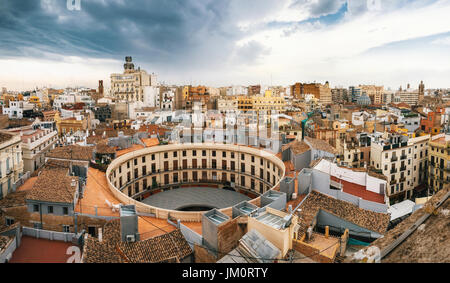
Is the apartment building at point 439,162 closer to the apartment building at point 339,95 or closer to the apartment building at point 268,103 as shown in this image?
the apartment building at point 268,103

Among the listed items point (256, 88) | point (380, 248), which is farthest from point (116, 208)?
point (256, 88)

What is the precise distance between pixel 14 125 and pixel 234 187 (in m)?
30.7

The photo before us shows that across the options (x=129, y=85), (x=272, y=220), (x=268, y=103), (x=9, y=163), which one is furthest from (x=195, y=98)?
(x=272, y=220)

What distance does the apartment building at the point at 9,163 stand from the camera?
17.8m

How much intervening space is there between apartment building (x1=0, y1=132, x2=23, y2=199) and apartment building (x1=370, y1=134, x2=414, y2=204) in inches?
1033

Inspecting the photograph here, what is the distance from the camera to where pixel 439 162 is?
24.4 metres

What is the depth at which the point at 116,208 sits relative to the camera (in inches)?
607

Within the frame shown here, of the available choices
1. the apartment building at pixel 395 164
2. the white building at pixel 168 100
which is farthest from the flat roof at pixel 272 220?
the white building at pixel 168 100

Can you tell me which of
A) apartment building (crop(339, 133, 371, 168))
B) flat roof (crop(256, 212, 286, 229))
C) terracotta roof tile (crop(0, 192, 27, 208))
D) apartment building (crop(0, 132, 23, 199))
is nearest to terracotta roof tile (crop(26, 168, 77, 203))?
terracotta roof tile (crop(0, 192, 27, 208))

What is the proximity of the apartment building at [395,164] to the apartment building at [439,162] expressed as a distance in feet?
4.70

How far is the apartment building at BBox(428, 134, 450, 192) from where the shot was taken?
23.5 meters

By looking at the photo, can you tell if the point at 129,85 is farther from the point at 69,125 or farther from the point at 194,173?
the point at 194,173
